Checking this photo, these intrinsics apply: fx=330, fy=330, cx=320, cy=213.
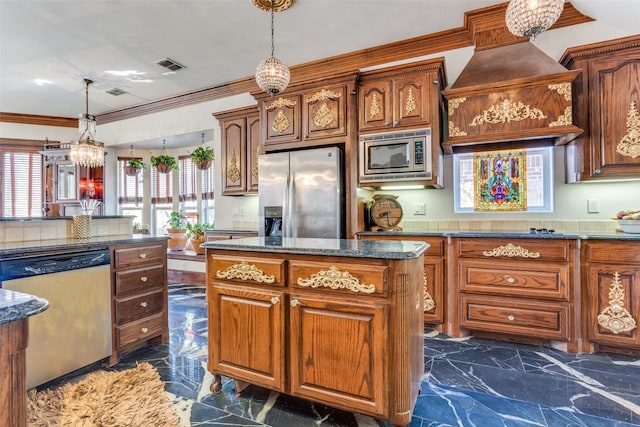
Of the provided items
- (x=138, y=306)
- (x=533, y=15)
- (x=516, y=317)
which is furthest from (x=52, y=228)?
(x=516, y=317)

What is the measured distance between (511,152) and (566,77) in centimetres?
81

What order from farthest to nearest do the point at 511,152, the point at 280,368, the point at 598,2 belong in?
the point at 511,152
the point at 598,2
the point at 280,368

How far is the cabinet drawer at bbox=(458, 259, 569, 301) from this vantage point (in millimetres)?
2578

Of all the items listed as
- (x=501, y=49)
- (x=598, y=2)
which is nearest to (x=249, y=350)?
(x=501, y=49)

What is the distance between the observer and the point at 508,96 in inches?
111

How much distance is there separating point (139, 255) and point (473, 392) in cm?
255

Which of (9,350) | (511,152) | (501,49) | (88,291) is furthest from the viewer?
(511,152)

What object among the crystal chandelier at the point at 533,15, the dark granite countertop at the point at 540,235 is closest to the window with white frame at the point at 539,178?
the dark granite countertop at the point at 540,235

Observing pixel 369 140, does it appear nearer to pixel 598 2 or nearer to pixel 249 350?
pixel 598 2

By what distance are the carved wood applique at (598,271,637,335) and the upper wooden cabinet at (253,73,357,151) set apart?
2.52m

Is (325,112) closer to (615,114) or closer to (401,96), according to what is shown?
(401,96)

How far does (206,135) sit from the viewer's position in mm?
5324

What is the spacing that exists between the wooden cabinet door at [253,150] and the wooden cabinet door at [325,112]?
35.0 inches

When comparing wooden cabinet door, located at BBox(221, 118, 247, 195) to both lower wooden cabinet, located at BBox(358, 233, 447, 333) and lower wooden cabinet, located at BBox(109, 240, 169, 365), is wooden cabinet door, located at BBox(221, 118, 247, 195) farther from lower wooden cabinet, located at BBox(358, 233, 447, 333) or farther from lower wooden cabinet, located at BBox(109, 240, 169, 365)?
lower wooden cabinet, located at BBox(358, 233, 447, 333)
